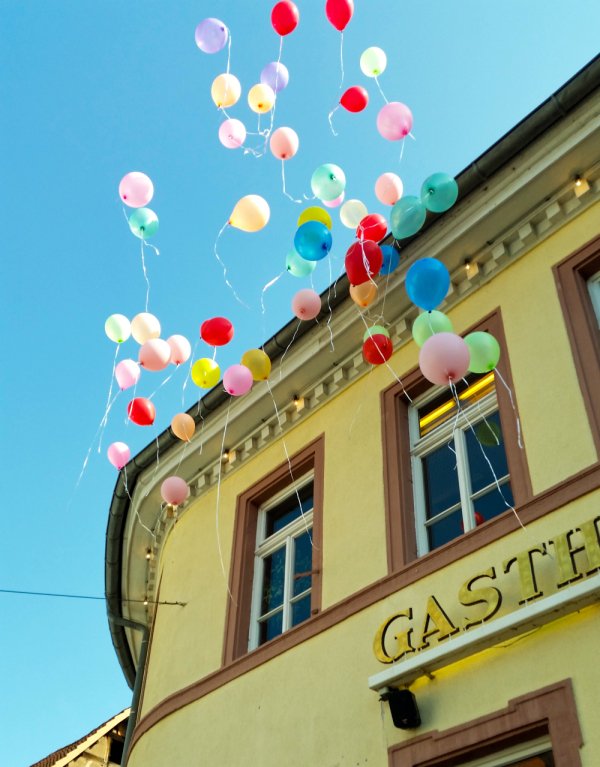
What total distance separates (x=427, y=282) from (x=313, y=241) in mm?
1201

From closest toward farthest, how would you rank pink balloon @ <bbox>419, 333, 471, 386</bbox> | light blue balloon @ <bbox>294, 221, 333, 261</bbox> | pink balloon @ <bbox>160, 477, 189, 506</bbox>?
pink balloon @ <bbox>419, 333, 471, 386</bbox>
light blue balloon @ <bbox>294, 221, 333, 261</bbox>
pink balloon @ <bbox>160, 477, 189, 506</bbox>

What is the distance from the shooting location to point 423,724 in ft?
16.9

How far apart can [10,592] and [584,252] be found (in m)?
6.76

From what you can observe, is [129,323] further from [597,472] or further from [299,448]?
[597,472]

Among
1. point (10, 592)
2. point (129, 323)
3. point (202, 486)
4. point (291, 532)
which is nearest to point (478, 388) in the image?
point (291, 532)

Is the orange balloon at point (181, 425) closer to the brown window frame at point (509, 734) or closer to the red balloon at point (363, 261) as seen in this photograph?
the red balloon at point (363, 261)

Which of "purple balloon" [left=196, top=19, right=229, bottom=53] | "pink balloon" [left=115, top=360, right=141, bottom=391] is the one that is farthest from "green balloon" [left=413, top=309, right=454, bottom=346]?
"purple balloon" [left=196, top=19, right=229, bottom=53]

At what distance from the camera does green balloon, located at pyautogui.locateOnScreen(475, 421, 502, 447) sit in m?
6.15

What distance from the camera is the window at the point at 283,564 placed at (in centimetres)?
723

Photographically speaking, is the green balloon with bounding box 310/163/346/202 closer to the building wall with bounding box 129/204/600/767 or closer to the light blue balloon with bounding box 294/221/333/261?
the light blue balloon with bounding box 294/221/333/261

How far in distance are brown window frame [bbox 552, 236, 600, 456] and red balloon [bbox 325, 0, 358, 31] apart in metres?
2.79

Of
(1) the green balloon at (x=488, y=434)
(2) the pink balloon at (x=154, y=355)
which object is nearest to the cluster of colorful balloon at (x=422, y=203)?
(1) the green balloon at (x=488, y=434)

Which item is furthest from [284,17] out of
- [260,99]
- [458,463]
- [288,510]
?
[288,510]

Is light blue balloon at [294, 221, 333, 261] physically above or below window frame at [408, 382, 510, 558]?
above
